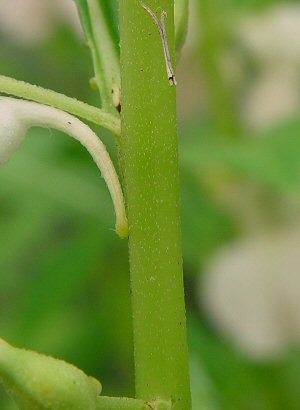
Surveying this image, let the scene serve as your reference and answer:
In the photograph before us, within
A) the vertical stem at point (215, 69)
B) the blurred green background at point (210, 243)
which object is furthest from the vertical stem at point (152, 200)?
the vertical stem at point (215, 69)

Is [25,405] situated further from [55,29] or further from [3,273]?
[55,29]

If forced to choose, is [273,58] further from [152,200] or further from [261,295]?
[152,200]

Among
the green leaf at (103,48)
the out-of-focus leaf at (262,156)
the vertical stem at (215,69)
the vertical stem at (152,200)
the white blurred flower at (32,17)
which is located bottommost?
the vertical stem at (152,200)

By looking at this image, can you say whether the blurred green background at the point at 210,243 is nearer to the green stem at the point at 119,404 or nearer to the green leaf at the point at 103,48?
the green leaf at the point at 103,48

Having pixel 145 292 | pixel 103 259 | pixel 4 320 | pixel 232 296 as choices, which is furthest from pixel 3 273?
pixel 145 292

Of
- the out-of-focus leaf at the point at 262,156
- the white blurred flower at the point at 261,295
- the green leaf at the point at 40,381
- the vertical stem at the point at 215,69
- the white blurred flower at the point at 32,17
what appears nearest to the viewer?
the green leaf at the point at 40,381

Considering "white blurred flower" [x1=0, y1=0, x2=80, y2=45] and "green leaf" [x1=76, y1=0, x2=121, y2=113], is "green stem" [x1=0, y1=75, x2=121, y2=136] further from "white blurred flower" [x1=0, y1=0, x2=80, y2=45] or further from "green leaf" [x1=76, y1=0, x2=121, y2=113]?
"white blurred flower" [x1=0, y1=0, x2=80, y2=45]
